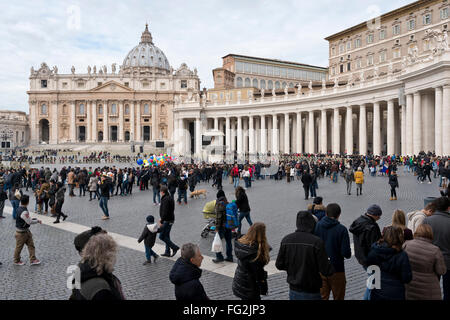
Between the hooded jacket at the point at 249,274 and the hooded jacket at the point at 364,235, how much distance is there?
5.07ft

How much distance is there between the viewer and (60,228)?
12344 mm

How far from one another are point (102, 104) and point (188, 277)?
102087mm

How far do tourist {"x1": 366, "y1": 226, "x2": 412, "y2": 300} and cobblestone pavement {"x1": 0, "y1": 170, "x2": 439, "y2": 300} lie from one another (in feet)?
6.61

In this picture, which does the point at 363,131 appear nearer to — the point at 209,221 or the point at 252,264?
the point at 209,221

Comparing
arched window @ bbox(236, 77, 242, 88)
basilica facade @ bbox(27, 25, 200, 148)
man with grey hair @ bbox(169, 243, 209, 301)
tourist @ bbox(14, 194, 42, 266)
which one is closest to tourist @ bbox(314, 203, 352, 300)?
man with grey hair @ bbox(169, 243, 209, 301)

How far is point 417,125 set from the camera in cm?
3516

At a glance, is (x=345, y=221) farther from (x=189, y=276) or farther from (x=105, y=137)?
(x=105, y=137)

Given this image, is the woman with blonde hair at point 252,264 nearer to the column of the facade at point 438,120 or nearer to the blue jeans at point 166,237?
the blue jeans at point 166,237

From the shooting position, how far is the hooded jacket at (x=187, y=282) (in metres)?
3.94

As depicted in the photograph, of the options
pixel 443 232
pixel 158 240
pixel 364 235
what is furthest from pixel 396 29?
pixel 364 235

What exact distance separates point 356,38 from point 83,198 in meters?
59.9
